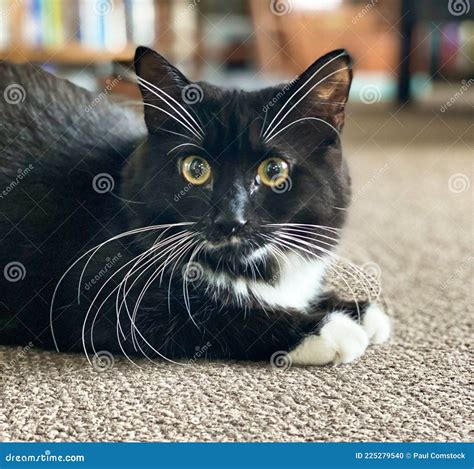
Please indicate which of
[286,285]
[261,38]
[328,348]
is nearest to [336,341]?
[328,348]

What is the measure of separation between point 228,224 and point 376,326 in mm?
344

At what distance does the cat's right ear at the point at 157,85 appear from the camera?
1036mm

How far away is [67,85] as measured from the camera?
1315 millimetres

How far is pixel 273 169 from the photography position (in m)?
1.03

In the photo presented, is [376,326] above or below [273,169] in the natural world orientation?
below

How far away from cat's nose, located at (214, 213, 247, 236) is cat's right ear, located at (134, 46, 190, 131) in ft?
0.57

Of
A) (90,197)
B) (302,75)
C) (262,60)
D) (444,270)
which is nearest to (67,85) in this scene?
(90,197)

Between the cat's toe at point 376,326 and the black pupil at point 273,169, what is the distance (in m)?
0.30

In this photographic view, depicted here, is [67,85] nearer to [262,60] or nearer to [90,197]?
[90,197]

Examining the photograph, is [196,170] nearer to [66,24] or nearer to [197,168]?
[197,168]

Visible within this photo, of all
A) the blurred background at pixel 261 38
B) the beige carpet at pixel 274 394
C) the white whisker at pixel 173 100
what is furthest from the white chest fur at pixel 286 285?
the blurred background at pixel 261 38

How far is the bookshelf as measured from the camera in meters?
3.21

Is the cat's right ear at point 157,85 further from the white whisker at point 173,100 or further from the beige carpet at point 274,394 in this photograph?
the beige carpet at point 274,394

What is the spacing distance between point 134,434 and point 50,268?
1.14 feet
